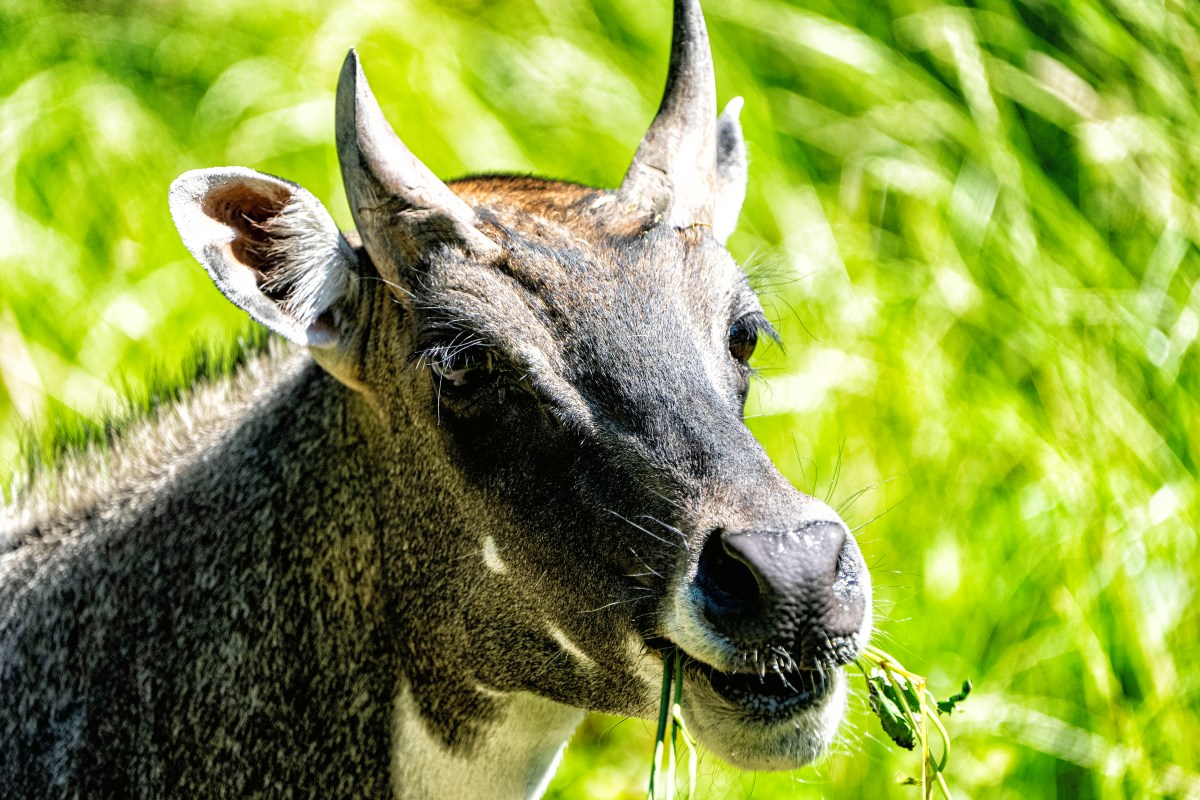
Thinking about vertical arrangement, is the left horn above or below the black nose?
above

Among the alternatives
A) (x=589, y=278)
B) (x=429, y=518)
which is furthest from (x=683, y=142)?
(x=429, y=518)

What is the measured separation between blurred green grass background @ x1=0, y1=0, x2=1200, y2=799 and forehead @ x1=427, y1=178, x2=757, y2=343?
0.74 metres

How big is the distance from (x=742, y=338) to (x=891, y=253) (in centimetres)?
507

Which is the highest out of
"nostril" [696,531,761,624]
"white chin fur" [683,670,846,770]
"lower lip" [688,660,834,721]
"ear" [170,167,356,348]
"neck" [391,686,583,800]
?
"ear" [170,167,356,348]

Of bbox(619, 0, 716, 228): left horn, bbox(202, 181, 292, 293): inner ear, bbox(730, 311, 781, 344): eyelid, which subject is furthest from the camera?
bbox(619, 0, 716, 228): left horn

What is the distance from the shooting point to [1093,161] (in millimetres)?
8352

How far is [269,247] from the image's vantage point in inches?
172

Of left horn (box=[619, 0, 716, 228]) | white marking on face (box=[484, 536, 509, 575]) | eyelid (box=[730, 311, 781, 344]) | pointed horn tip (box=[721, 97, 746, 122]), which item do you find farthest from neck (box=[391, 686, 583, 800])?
pointed horn tip (box=[721, 97, 746, 122])

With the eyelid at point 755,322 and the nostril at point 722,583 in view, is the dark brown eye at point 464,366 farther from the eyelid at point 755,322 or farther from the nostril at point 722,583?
the nostril at point 722,583

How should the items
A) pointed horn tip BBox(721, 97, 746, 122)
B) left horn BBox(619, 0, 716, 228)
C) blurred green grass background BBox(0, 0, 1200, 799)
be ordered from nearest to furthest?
left horn BBox(619, 0, 716, 228), pointed horn tip BBox(721, 97, 746, 122), blurred green grass background BBox(0, 0, 1200, 799)

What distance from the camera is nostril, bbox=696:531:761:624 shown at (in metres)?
3.39

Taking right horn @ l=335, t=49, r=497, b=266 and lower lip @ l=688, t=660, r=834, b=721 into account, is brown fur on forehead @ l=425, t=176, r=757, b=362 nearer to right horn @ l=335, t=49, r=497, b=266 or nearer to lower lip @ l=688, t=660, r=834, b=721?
right horn @ l=335, t=49, r=497, b=266

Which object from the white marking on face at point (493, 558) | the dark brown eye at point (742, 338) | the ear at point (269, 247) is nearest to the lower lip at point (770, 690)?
the white marking on face at point (493, 558)

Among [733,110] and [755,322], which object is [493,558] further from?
[733,110]
